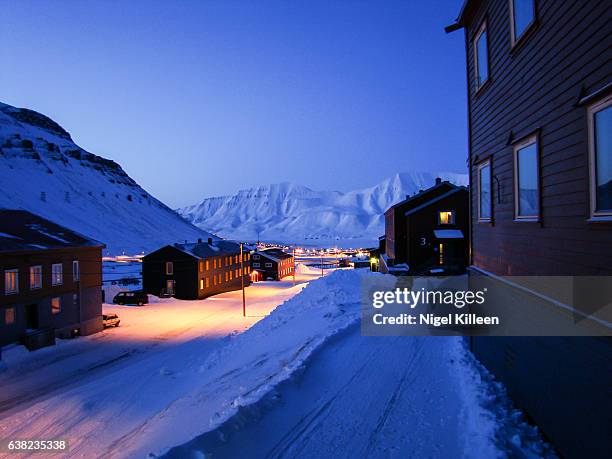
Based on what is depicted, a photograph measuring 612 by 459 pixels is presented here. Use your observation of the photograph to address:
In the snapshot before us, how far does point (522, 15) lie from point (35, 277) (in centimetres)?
2928

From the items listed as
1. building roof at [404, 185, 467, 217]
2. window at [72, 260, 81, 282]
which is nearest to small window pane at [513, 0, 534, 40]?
building roof at [404, 185, 467, 217]

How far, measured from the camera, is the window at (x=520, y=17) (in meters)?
6.62

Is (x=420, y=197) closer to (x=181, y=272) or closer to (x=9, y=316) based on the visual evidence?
(x=181, y=272)

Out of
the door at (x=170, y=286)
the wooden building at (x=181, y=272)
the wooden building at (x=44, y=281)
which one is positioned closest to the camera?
the wooden building at (x=44, y=281)

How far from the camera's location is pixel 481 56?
10117mm

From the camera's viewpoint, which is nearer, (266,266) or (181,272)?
(181,272)

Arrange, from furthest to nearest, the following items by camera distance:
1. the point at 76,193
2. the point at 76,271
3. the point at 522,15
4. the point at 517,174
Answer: the point at 76,193
the point at 76,271
the point at 517,174
the point at 522,15

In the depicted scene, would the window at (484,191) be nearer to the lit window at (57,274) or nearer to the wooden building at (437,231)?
the wooden building at (437,231)

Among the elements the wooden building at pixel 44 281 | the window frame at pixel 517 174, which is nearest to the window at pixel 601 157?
the window frame at pixel 517 174

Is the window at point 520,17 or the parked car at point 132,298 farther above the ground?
the window at point 520,17

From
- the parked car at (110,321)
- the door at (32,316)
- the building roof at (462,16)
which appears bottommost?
the parked car at (110,321)

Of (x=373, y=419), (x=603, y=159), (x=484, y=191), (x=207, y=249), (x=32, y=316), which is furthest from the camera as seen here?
(x=207, y=249)

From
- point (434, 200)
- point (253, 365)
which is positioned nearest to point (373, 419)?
point (253, 365)

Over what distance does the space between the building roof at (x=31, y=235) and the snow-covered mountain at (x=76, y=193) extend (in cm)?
8453
